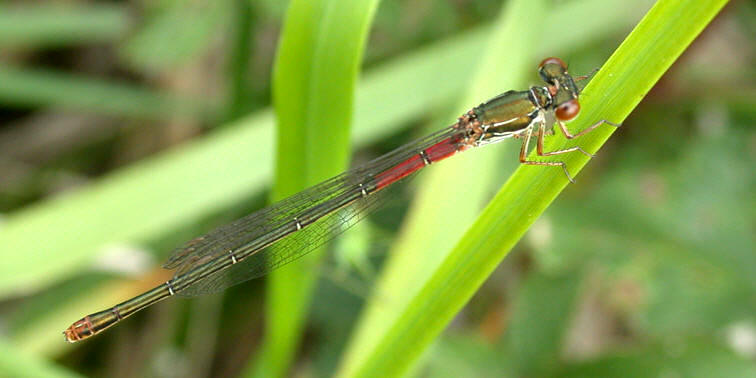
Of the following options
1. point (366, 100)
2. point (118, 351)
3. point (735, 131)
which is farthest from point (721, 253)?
point (118, 351)

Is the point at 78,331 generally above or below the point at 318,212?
below

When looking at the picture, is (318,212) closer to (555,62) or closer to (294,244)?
(294,244)

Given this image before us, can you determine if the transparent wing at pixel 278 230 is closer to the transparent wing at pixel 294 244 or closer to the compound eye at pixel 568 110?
the transparent wing at pixel 294 244

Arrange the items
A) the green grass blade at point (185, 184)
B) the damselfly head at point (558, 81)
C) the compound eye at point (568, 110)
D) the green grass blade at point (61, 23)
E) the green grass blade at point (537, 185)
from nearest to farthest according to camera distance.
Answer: the green grass blade at point (537, 185) → the compound eye at point (568, 110) → the damselfly head at point (558, 81) → the green grass blade at point (185, 184) → the green grass blade at point (61, 23)

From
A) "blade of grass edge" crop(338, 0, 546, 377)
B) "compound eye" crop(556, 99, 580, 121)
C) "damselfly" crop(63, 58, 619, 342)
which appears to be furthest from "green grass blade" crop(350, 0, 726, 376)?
"blade of grass edge" crop(338, 0, 546, 377)

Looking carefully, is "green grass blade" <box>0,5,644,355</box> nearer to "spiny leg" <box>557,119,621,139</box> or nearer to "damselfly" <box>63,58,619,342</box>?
"damselfly" <box>63,58,619,342</box>

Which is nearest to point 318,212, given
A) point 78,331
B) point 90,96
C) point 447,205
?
point 447,205

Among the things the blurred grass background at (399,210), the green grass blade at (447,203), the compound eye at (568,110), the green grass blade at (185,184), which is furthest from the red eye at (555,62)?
the green grass blade at (185,184)
